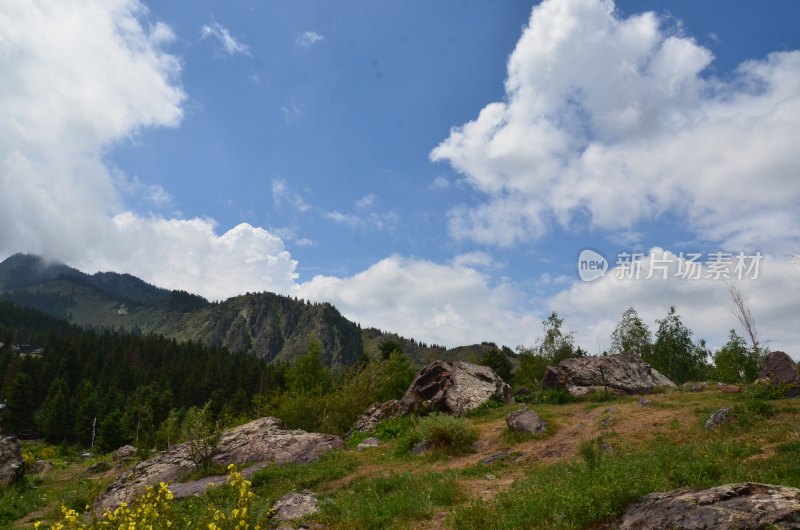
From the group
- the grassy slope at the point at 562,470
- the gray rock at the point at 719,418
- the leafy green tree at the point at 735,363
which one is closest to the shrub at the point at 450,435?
the grassy slope at the point at 562,470

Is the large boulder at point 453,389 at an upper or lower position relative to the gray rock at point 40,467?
upper

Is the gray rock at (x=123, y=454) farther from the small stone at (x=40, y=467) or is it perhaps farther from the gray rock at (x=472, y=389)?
the gray rock at (x=472, y=389)

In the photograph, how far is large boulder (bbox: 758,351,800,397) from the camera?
21000 millimetres

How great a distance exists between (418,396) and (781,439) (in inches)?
858

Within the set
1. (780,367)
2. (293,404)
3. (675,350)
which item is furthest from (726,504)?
(675,350)

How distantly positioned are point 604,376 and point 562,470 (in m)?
20.1

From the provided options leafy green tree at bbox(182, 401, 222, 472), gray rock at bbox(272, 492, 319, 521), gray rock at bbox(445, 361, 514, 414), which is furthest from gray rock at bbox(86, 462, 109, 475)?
gray rock at bbox(272, 492, 319, 521)

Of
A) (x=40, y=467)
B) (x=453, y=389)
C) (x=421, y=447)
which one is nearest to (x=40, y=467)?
(x=40, y=467)

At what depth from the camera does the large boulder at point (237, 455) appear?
21859 mm

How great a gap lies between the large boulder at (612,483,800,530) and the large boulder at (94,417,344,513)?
17.4 m

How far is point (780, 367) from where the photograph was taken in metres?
24.6

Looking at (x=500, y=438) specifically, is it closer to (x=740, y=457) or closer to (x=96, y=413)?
(x=740, y=457)

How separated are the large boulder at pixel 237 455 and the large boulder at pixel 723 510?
1745 cm

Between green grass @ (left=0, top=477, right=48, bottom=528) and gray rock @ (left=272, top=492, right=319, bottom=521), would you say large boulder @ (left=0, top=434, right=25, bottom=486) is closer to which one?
green grass @ (left=0, top=477, right=48, bottom=528)
